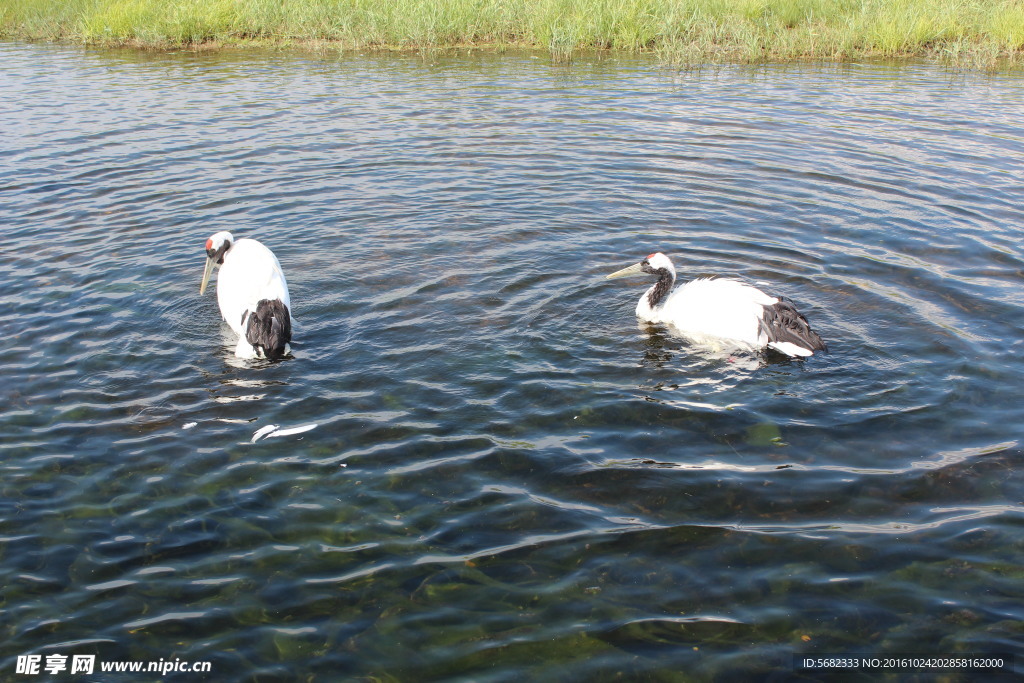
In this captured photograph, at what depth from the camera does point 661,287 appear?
7922 millimetres

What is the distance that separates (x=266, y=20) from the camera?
23.5 meters

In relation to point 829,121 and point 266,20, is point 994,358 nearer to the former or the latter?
point 829,121

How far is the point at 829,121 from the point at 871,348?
8.44 metres

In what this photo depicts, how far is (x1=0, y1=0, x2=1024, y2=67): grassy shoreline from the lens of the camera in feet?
63.2

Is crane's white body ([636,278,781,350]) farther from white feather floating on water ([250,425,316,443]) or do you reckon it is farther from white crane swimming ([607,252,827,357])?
white feather floating on water ([250,425,316,443])

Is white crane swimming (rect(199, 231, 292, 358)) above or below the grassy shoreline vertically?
below

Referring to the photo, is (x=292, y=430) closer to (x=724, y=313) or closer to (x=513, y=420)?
→ (x=513, y=420)

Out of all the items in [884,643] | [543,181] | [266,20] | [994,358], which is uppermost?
[266,20]

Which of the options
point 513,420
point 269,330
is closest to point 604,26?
point 269,330

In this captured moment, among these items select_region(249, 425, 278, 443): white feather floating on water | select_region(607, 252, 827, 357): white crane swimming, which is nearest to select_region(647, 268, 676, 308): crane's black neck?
select_region(607, 252, 827, 357): white crane swimming

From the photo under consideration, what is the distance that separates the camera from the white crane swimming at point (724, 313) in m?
6.79

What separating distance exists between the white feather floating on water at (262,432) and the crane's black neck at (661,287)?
3622 mm

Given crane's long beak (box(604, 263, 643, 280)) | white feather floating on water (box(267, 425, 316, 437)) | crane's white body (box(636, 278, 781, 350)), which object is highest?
crane's long beak (box(604, 263, 643, 280))

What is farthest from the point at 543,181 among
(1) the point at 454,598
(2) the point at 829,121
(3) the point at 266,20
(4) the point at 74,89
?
(3) the point at 266,20
